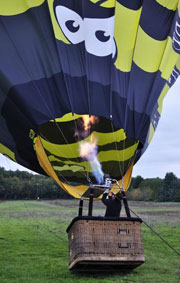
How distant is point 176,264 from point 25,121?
2.78 metres

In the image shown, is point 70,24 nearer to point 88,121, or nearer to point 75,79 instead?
point 75,79

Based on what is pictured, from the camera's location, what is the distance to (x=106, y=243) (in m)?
4.59

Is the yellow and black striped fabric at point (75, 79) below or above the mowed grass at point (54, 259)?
above

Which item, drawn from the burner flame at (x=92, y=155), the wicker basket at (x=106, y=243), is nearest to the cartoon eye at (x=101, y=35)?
the burner flame at (x=92, y=155)

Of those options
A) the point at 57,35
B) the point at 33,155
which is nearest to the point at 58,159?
the point at 33,155

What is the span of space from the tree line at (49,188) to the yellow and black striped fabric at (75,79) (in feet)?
41.2

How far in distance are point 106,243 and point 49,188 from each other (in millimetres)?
20675

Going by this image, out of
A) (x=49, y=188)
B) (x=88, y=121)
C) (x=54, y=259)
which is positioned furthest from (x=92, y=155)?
(x=49, y=188)

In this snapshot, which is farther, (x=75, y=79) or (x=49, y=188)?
(x=49, y=188)

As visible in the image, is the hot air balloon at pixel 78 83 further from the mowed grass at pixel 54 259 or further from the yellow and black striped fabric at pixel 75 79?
the mowed grass at pixel 54 259

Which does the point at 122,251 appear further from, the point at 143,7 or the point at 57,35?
the point at 143,7

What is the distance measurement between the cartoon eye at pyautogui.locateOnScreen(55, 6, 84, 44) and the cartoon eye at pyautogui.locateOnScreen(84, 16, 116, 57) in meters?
0.10

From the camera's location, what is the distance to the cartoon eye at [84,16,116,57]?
5672 mm

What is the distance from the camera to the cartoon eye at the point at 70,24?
559cm
